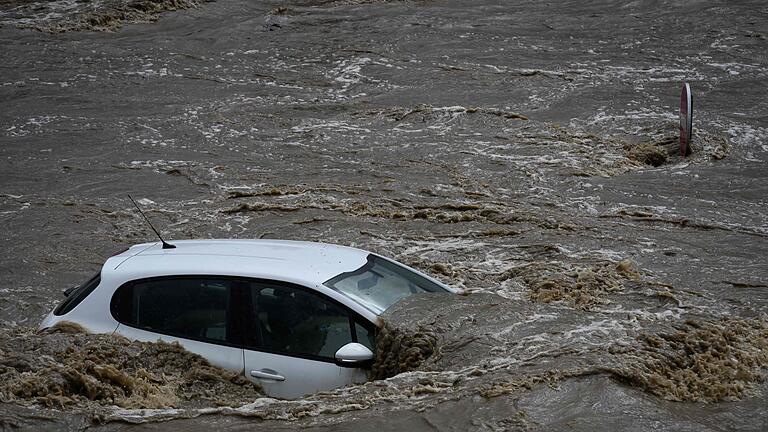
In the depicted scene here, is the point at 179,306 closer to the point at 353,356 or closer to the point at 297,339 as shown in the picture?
the point at 297,339

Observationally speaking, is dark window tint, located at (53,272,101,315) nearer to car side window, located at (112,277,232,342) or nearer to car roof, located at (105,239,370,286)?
car roof, located at (105,239,370,286)

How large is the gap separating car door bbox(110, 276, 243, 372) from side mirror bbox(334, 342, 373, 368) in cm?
65

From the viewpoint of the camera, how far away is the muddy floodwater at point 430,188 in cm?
602

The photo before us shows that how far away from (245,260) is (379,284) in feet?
2.95

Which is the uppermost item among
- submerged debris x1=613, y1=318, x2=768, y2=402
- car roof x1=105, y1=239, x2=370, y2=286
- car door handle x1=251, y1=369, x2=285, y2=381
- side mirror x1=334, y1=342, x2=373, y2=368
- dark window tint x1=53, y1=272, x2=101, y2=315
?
car roof x1=105, y1=239, x2=370, y2=286

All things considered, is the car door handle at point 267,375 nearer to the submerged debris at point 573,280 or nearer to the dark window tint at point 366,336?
the dark window tint at point 366,336

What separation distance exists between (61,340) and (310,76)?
40.2 ft

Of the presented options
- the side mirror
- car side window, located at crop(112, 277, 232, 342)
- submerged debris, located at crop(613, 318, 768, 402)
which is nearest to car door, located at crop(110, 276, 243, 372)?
car side window, located at crop(112, 277, 232, 342)

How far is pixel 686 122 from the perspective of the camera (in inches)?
550

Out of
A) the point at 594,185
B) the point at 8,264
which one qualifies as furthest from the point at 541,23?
the point at 8,264

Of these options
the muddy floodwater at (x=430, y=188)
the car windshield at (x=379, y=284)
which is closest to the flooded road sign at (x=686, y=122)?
the muddy floodwater at (x=430, y=188)

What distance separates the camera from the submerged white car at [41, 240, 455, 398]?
20.5 ft

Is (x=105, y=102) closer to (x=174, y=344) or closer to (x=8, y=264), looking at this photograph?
(x=8, y=264)

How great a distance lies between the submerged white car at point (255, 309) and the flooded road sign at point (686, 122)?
811 centimetres
